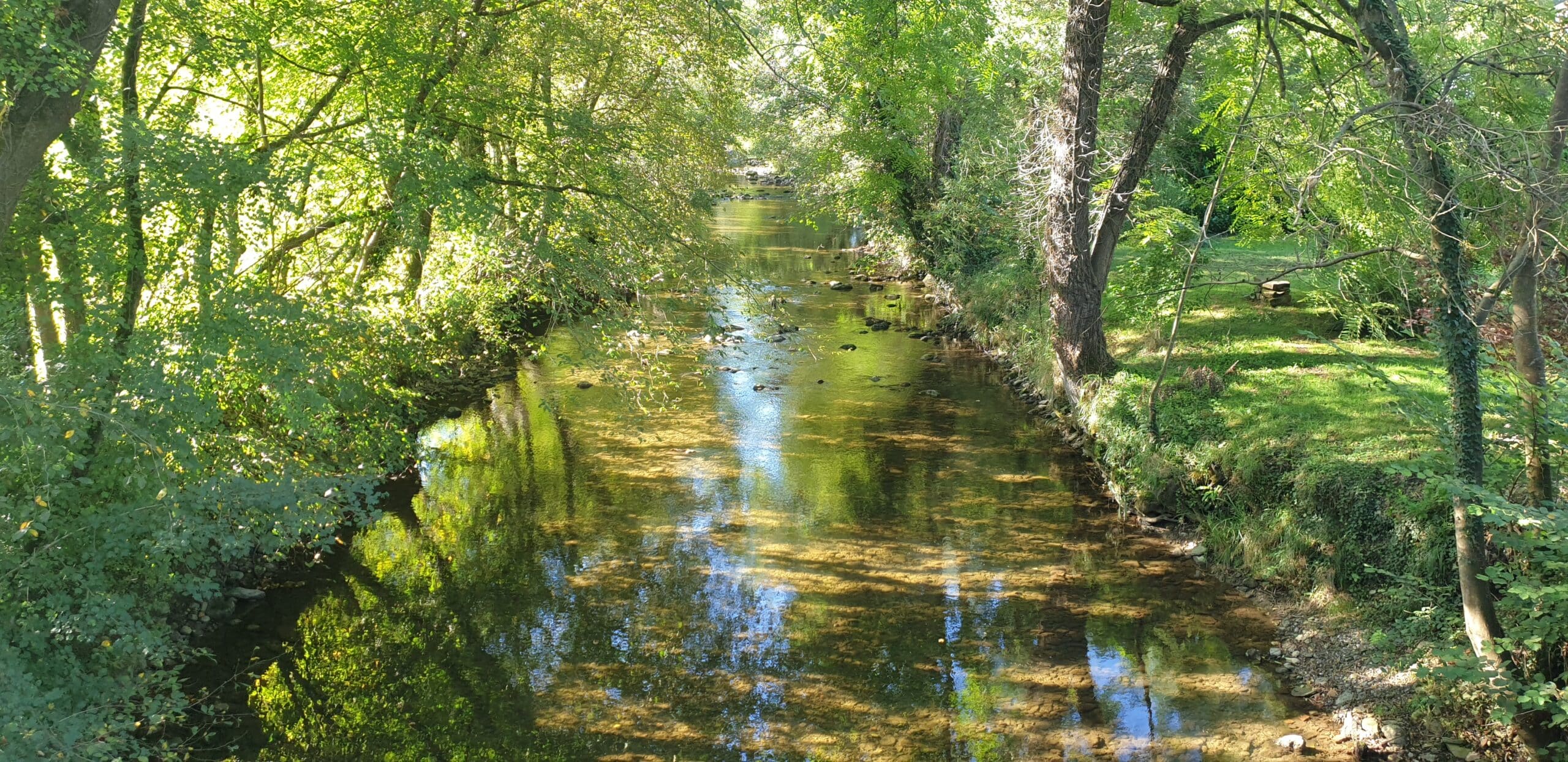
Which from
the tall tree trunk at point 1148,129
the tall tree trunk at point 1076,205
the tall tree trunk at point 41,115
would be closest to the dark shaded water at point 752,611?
the tall tree trunk at point 1076,205

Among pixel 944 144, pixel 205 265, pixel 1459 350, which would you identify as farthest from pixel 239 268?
pixel 944 144

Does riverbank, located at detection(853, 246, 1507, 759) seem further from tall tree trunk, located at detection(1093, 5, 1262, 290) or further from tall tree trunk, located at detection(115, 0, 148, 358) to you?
tall tree trunk, located at detection(115, 0, 148, 358)

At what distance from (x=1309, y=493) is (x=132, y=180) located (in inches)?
401

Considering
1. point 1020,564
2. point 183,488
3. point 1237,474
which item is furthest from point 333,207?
point 1237,474

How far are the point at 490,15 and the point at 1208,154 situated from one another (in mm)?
17696

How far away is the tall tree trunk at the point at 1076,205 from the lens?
41.6 feet

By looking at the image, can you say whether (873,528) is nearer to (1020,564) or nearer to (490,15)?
(1020,564)

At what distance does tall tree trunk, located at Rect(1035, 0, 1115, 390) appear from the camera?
41.6 ft

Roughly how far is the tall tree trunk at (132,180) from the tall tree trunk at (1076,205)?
34.0 feet

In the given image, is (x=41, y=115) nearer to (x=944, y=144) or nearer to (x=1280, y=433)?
(x=1280, y=433)

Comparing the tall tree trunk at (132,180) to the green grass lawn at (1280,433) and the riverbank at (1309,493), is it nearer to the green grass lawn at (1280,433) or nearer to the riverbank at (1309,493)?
the green grass lawn at (1280,433)

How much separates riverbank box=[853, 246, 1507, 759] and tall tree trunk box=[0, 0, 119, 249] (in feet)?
28.4

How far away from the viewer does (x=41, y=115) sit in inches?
232

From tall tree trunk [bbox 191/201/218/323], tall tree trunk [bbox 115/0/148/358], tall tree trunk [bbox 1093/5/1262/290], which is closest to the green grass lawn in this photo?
tall tree trunk [bbox 1093/5/1262/290]
